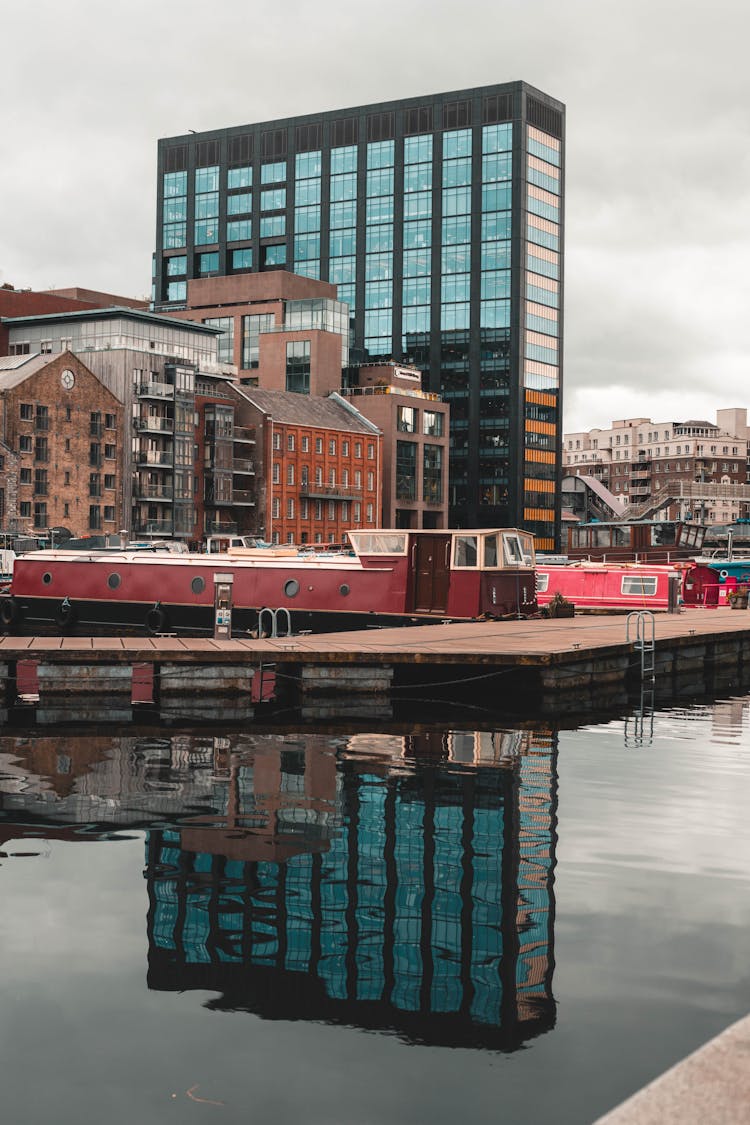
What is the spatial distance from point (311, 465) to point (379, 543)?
83129mm

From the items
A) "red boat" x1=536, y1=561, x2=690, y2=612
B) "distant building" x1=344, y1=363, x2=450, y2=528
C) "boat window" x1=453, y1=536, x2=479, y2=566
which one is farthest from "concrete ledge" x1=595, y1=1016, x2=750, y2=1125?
"distant building" x1=344, y1=363, x2=450, y2=528

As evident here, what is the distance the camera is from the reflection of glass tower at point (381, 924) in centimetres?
1002

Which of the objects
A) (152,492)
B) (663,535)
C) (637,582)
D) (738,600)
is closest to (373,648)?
(637,582)

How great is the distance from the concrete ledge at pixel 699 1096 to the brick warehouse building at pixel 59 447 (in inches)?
3862

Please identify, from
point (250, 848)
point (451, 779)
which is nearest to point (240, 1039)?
point (250, 848)

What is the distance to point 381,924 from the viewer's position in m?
12.0

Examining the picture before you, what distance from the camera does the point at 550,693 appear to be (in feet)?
98.5

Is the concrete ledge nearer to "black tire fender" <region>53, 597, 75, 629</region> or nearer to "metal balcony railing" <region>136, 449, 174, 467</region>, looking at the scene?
"black tire fender" <region>53, 597, 75, 629</region>

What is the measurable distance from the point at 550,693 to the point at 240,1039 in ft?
69.9

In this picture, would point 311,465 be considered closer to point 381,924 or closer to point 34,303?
point 34,303

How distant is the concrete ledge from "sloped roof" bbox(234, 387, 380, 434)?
385 ft

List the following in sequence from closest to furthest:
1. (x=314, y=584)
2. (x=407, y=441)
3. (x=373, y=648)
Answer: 1. (x=373, y=648)
2. (x=314, y=584)
3. (x=407, y=441)

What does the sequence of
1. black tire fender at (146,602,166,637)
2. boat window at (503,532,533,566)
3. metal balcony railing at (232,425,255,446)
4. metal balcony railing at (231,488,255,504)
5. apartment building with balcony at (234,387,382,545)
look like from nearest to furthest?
boat window at (503,532,533,566)
black tire fender at (146,602,166,637)
metal balcony railing at (231,488,255,504)
metal balcony railing at (232,425,255,446)
apartment building with balcony at (234,387,382,545)

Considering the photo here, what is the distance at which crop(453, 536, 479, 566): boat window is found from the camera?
4316 cm
